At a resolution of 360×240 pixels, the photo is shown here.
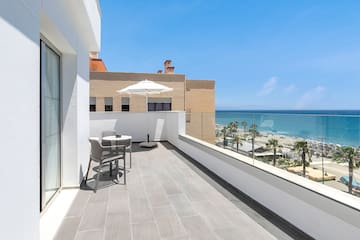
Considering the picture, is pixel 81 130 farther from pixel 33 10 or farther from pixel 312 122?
pixel 312 122

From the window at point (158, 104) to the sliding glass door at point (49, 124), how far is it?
672 inches

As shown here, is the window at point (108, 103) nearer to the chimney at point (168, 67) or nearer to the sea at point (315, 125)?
the chimney at point (168, 67)

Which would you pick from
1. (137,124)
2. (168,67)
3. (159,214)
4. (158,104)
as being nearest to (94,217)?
(159,214)

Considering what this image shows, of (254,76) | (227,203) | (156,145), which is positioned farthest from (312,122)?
(254,76)

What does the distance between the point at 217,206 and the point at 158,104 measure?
59.2ft

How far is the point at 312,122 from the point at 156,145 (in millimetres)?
5350

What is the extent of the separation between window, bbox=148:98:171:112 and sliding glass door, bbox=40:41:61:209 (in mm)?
17080

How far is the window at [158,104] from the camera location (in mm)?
20222

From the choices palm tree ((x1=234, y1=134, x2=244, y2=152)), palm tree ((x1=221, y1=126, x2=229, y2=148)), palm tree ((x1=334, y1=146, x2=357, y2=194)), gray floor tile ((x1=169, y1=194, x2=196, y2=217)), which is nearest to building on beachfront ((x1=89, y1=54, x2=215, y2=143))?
palm tree ((x1=221, y1=126, x2=229, y2=148))

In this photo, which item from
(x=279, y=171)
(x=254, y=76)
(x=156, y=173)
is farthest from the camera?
(x=254, y=76)

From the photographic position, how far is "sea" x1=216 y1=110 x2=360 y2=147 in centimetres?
209

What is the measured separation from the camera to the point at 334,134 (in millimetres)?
2256

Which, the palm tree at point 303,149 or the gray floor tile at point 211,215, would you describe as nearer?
the gray floor tile at point 211,215

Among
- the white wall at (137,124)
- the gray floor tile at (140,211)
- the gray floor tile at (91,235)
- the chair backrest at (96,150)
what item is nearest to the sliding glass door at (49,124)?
the chair backrest at (96,150)
